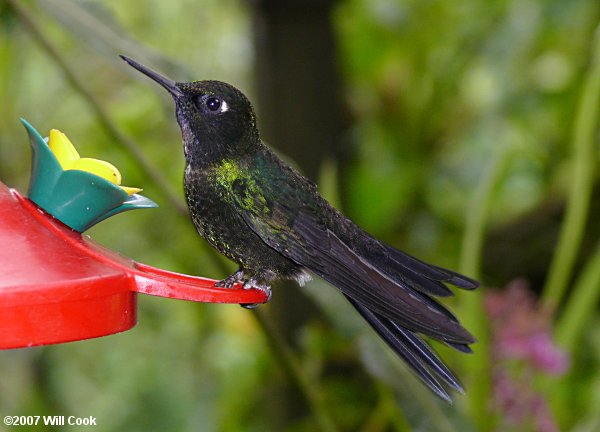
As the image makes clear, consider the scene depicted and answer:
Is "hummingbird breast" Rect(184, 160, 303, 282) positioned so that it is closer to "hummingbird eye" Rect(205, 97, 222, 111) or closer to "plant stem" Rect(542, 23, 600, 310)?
"hummingbird eye" Rect(205, 97, 222, 111)

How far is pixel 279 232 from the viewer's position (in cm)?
135

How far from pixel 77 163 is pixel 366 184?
6.50 feet

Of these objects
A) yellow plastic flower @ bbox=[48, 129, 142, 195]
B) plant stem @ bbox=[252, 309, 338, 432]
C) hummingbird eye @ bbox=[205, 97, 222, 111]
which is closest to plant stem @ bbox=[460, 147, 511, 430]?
plant stem @ bbox=[252, 309, 338, 432]

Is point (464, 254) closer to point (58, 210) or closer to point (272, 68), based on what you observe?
point (272, 68)

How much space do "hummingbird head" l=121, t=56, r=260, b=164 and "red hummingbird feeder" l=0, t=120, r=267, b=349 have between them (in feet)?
0.52

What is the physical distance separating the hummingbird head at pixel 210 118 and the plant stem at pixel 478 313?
0.97m

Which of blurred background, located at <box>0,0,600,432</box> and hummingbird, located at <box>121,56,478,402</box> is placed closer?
hummingbird, located at <box>121,56,478,402</box>

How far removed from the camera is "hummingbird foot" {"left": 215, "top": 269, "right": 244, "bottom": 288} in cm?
138

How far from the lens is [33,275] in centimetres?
112

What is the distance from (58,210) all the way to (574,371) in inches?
95.5

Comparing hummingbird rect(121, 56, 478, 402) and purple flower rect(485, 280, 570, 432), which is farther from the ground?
hummingbird rect(121, 56, 478, 402)

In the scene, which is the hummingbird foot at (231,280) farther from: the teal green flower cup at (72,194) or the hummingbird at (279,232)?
the teal green flower cup at (72,194)

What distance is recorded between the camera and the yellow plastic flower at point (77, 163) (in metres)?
1.30

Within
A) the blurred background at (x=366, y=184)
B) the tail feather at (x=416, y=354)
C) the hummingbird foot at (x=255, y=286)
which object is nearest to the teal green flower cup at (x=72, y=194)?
the hummingbird foot at (x=255, y=286)
